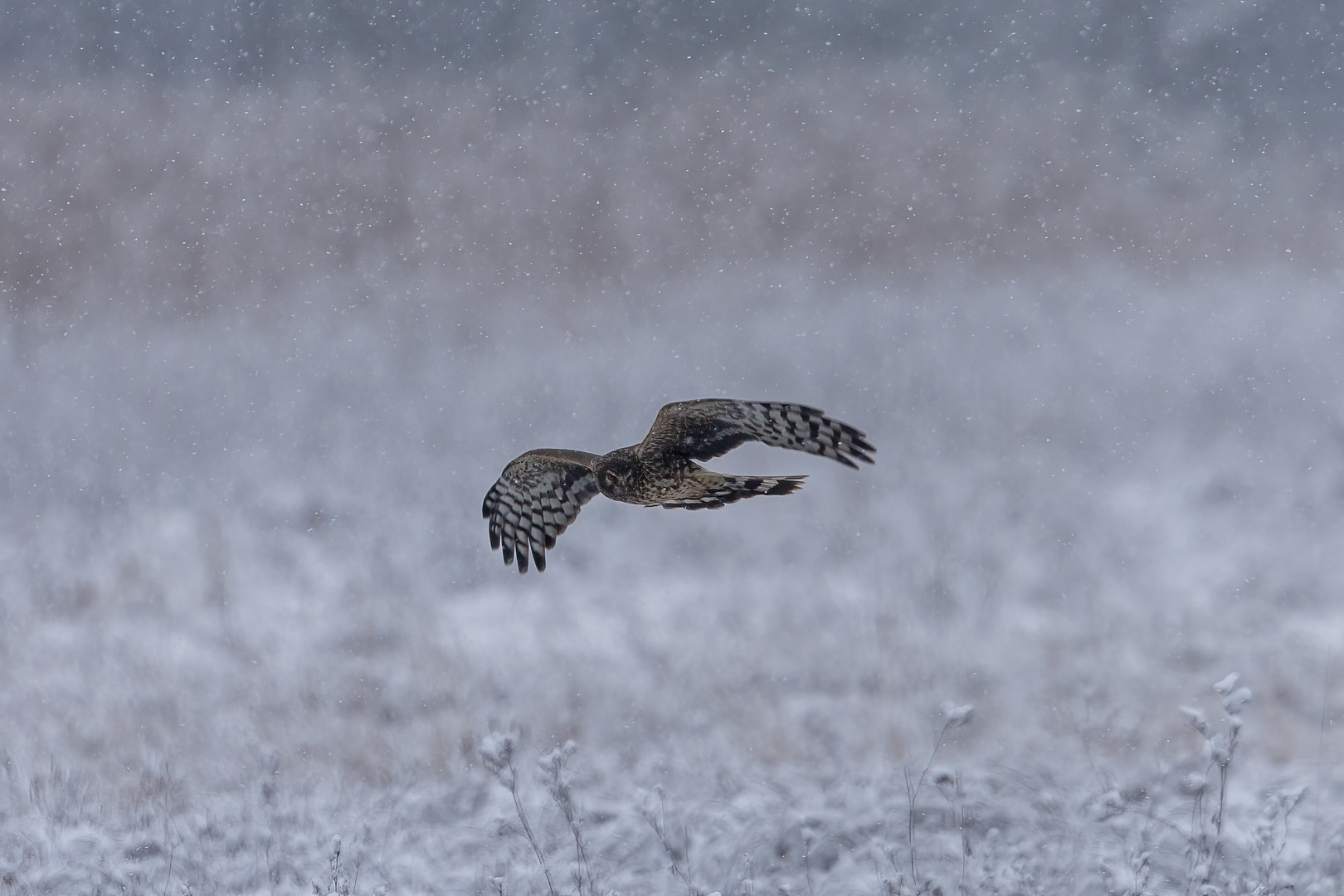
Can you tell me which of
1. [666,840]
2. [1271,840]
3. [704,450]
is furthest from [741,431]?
[1271,840]

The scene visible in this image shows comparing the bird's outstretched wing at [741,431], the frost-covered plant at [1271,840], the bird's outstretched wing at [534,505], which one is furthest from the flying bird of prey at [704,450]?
the frost-covered plant at [1271,840]

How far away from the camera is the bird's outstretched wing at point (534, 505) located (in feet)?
20.2

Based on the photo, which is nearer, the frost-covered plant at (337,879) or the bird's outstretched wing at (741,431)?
the bird's outstretched wing at (741,431)

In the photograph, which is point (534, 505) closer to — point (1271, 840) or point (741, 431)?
point (741, 431)

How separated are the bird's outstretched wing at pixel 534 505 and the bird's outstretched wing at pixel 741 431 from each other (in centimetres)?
112

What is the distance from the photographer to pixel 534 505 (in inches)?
248

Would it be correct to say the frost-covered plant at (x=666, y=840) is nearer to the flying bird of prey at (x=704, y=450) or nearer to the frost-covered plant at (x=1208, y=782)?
the flying bird of prey at (x=704, y=450)

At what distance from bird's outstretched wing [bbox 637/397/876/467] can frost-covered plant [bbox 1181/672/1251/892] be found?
2.14m

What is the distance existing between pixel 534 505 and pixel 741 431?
174 cm

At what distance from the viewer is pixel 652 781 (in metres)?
8.25

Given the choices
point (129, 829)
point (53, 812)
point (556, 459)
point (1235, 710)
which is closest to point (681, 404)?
point (556, 459)

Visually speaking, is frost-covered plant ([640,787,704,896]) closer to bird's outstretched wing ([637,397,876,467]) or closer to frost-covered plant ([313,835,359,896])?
frost-covered plant ([313,835,359,896])

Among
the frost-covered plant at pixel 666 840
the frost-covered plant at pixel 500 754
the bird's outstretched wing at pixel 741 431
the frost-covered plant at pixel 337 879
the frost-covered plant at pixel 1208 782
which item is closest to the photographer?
Answer: the bird's outstretched wing at pixel 741 431

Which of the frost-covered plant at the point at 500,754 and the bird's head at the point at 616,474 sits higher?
the bird's head at the point at 616,474
